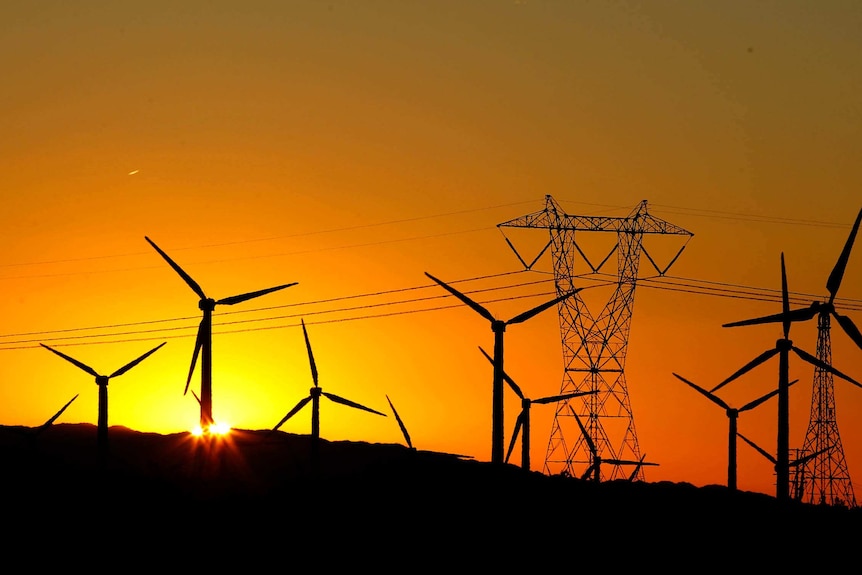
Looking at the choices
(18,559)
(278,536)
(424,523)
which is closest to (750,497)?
(424,523)

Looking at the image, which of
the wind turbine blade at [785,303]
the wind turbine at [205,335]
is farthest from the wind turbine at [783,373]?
the wind turbine at [205,335]

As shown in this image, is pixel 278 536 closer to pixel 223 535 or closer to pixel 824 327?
pixel 223 535

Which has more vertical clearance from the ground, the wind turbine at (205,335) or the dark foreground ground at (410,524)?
the wind turbine at (205,335)

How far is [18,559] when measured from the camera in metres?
118

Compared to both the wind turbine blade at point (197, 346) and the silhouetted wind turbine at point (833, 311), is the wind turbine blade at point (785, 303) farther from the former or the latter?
the wind turbine blade at point (197, 346)

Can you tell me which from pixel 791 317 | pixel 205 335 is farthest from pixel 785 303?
pixel 205 335

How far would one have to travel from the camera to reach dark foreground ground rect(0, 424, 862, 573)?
4646 inches

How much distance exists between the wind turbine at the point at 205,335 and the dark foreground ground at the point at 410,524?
338cm

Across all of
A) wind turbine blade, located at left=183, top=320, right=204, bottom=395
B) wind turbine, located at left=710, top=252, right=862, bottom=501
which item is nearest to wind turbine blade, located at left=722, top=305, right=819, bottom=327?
wind turbine, located at left=710, top=252, right=862, bottom=501

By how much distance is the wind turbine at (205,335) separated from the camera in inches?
4798

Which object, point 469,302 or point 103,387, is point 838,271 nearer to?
point 469,302

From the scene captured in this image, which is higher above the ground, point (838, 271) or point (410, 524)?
point (838, 271)

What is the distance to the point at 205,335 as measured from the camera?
412 ft

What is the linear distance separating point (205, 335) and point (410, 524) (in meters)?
22.5
